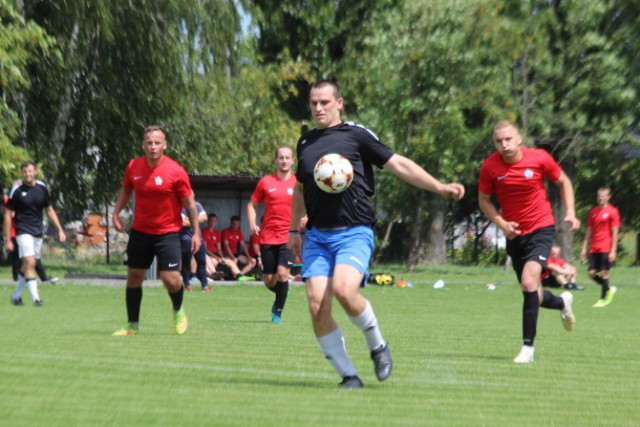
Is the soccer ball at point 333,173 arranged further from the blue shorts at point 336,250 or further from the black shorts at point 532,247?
the black shorts at point 532,247

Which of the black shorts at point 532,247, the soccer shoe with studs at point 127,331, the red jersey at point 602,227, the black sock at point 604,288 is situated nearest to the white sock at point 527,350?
the black shorts at point 532,247

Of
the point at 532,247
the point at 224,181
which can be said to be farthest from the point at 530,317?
the point at 224,181

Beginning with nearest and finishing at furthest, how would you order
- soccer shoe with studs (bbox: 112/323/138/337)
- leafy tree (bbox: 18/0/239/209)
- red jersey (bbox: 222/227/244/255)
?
soccer shoe with studs (bbox: 112/323/138/337) → red jersey (bbox: 222/227/244/255) → leafy tree (bbox: 18/0/239/209)

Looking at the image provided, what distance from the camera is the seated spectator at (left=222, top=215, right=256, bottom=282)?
2973 cm

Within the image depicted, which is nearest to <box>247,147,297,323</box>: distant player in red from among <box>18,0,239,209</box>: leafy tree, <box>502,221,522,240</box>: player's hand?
<box>502,221,522,240</box>: player's hand

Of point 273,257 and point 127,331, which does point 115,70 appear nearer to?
point 273,257

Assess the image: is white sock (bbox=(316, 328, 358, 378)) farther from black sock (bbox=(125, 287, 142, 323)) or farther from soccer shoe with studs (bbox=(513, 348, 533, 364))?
black sock (bbox=(125, 287, 142, 323))

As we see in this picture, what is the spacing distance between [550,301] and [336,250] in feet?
14.1

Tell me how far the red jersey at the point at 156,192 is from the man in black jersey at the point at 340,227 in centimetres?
Result: 433

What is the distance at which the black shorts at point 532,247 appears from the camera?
37.1 ft

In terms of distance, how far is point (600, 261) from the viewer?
22.8 metres

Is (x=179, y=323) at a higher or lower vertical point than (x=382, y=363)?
lower

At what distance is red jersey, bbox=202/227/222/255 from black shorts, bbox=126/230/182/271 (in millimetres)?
16439

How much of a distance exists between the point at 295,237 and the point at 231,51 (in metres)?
23.9
